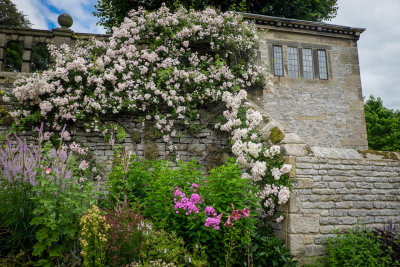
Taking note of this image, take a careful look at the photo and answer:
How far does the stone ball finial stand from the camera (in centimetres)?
748

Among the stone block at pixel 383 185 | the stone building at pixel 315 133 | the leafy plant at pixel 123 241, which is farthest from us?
the stone block at pixel 383 185

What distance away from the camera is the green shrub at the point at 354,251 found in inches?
172

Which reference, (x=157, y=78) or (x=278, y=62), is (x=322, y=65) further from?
(x=157, y=78)

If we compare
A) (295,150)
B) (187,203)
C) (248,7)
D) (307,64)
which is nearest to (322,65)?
(307,64)

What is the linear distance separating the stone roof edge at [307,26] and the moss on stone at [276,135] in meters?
5.07

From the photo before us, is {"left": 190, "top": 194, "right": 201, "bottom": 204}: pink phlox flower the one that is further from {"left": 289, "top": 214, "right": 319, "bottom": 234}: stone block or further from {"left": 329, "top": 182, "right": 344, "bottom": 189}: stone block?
{"left": 329, "top": 182, "right": 344, "bottom": 189}: stone block

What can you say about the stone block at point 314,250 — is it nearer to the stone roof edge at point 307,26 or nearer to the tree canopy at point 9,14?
the stone roof edge at point 307,26

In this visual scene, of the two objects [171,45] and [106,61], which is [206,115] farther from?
[106,61]

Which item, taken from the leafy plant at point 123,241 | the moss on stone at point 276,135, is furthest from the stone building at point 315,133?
the leafy plant at point 123,241

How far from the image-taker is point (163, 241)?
3.17m

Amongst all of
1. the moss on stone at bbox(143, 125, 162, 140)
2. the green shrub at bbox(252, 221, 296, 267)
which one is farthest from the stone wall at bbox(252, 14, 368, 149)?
the green shrub at bbox(252, 221, 296, 267)

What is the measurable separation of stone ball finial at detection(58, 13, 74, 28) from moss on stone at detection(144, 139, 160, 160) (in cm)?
404

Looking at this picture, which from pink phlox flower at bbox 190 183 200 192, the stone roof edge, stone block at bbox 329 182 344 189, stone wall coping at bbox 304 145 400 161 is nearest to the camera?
pink phlox flower at bbox 190 183 200 192

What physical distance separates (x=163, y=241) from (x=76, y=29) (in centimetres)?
714
